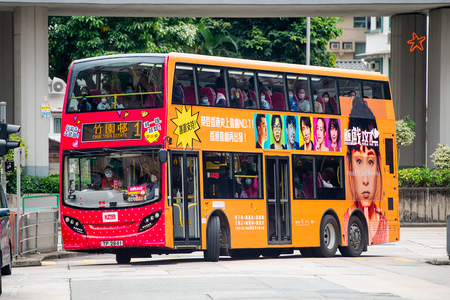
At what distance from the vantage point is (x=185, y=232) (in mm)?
18672

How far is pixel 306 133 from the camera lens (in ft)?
70.5

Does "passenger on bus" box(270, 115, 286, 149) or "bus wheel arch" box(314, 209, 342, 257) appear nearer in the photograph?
"passenger on bus" box(270, 115, 286, 149)

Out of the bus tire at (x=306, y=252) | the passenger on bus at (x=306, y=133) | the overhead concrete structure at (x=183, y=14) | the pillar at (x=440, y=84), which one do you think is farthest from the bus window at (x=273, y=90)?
the pillar at (x=440, y=84)

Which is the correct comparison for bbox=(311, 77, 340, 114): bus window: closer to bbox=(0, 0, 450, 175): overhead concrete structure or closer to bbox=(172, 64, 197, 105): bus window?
bbox=(172, 64, 197, 105): bus window

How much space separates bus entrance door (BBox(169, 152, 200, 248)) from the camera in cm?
1850

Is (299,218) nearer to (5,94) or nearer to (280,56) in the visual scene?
(5,94)

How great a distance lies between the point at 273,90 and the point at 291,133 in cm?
110

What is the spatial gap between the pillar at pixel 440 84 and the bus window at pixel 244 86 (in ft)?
56.1

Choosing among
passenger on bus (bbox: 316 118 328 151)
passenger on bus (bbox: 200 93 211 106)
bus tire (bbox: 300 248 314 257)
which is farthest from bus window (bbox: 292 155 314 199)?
passenger on bus (bbox: 200 93 211 106)

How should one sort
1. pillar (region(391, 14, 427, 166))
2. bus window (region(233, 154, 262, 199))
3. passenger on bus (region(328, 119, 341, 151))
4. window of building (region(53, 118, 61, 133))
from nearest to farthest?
bus window (region(233, 154, 262, 199)) → passenger on bus (region(328, 119, 341, 151)) → pillar (region(391, 14, 427, 166)) → window of building (region(53, 118, 61, 133))

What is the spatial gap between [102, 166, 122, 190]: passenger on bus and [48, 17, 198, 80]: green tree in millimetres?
24609

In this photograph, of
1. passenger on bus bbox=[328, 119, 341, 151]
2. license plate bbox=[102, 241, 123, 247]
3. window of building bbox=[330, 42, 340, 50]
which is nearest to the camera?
license plate bbox=[102, 241, 123, 247]

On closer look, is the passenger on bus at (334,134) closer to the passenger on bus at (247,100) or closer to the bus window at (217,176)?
the passenger on bus at (247,100)

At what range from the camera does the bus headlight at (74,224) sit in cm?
1851
